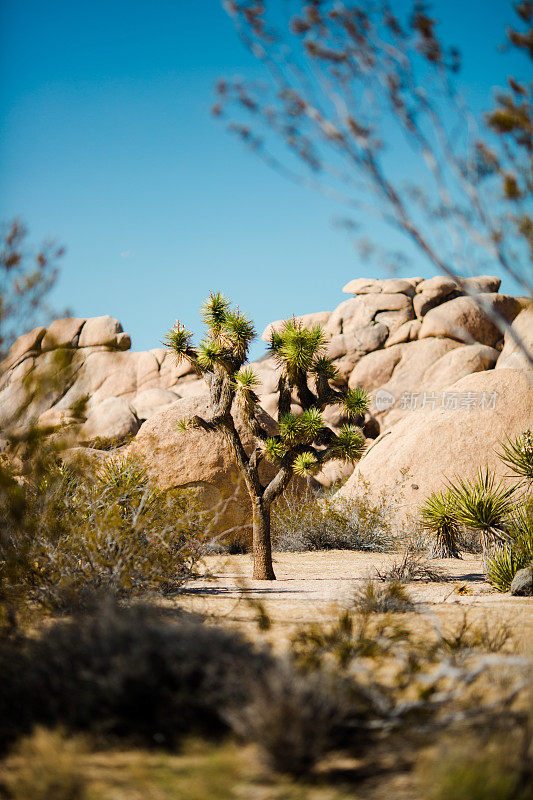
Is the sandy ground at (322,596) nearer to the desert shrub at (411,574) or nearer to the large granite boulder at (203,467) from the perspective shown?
Answer: the desert shrub at (411,574)

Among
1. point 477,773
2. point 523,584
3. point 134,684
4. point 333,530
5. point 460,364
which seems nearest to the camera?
point 477,773

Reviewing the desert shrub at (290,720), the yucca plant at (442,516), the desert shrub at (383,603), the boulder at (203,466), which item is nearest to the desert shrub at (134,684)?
the desert shrub at (290,720)

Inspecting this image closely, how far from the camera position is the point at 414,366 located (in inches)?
1122

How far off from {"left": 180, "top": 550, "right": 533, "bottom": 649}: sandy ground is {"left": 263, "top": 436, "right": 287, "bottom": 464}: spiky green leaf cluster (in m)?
1.56

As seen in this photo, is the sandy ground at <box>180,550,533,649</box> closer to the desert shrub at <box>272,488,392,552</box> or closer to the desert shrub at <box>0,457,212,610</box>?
the desert shrub at <box>0,457,212,610</box>

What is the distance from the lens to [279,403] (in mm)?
9391

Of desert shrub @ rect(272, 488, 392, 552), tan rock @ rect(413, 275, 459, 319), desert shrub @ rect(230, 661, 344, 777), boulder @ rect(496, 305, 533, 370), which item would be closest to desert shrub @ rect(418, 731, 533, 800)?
desert shrub @ rect(230, 661, 344, 777)

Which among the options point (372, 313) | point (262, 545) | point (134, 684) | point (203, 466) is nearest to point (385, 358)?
point (372, 313)

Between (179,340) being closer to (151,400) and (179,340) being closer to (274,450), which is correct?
(274,450)

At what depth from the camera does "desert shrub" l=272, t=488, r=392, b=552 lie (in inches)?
515

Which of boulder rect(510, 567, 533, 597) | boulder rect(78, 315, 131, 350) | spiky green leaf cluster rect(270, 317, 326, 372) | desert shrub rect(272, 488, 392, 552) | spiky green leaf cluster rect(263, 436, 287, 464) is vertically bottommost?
boulder rect(510, 567, 533, 597)

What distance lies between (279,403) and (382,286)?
24.6m

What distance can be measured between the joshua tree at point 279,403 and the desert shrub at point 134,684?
18.4 feet

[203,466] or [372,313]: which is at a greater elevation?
[372,313]
